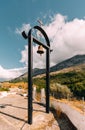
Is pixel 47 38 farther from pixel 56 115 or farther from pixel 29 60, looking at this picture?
pixel 56 115

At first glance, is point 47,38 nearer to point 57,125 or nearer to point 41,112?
point 41,112

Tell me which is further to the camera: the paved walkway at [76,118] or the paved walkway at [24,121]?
the paved walkway at [24,121]

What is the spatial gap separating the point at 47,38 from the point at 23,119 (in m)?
4.70

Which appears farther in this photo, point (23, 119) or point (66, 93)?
point (66, 93)

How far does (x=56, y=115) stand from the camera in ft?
35.4

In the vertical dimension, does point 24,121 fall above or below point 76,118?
below

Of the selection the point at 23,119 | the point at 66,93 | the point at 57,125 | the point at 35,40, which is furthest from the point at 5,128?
the point at 66,93

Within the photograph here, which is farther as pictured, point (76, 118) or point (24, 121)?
point (24, 121)

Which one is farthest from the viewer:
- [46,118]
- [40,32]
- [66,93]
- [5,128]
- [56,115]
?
[66,93]

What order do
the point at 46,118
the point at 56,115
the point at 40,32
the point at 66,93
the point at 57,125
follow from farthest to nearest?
the point at 66,93
the point at 40,32
the point at 56,115
the point at 46,118
the point at 57,125

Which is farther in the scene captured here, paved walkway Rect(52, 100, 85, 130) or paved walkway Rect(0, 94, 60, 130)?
paved walkway Rect(0, 94, 60, 130)

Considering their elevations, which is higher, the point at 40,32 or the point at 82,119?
the point at 40,32

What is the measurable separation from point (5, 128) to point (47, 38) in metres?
5.65

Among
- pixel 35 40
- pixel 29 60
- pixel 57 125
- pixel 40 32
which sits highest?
pixel 40 32
